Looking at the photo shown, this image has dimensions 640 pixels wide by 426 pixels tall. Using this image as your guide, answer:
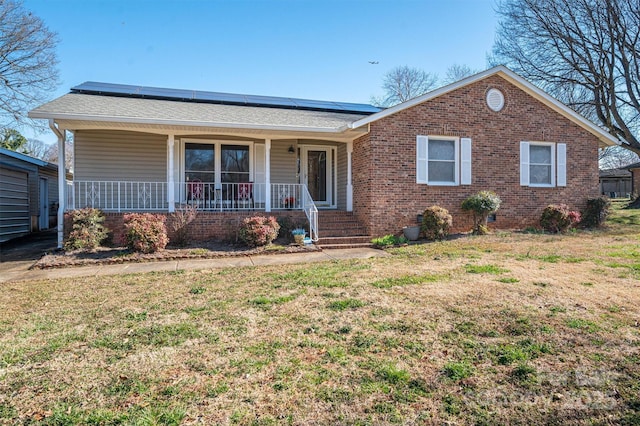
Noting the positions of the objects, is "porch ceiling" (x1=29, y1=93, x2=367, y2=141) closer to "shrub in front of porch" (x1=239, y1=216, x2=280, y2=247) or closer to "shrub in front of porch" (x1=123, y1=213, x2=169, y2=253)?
"shrub in front of porch" (x1=123, y1=213, x2=169, y2=253)

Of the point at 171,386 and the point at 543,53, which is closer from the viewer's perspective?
the point at 171,386

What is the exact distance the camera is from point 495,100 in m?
11.4

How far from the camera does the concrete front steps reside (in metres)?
9.72

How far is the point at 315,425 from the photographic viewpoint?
230 centimetres

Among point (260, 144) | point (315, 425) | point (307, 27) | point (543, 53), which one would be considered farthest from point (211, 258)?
point (543, 53)

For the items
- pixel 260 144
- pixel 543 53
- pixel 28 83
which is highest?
pixel 543 53

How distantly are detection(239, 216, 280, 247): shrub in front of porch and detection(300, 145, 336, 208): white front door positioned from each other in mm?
4387

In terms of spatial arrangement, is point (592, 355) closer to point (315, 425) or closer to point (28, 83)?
point (315, 425)

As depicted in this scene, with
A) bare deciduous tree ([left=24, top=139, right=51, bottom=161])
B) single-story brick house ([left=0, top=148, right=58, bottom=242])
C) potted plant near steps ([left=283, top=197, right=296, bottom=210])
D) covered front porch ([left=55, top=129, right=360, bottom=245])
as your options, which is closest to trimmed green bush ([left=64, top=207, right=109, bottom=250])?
covered front porch ([left=55, top=129, right=360, bottom=245])

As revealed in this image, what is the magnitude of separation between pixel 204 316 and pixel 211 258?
13.0 feet

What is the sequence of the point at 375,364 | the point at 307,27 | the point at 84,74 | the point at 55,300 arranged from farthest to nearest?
the point at 84,74 < the point at 307,27 < the point at 55,300 < the point at 375,364

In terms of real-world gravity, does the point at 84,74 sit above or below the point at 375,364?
above

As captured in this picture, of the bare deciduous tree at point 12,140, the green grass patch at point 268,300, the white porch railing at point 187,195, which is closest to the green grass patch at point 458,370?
the green grass patch at point 268,300

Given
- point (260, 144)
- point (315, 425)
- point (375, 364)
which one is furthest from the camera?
point (260, 144)
